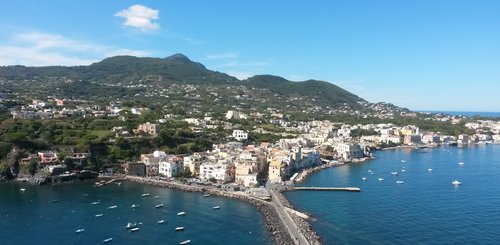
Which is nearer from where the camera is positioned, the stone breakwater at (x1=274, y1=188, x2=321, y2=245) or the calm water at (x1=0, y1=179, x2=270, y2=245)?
the stone breakwater at (x1=274, y1=188, x2=321, y2=245)

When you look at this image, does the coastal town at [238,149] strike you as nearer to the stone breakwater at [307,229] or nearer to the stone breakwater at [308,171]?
the stone breakwater at [308,171]

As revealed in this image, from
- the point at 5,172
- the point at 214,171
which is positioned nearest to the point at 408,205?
the point at 214,171

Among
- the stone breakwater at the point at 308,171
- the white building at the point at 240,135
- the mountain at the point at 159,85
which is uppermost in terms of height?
the mountain at the point at 159,85

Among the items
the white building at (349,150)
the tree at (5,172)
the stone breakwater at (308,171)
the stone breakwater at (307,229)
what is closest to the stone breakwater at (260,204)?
the stone breakwater at (307,229)

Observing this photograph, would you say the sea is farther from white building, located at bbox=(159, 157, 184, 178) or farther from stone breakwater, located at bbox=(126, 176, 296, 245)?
white building, located at bbox=(159, 157, 184, 178)

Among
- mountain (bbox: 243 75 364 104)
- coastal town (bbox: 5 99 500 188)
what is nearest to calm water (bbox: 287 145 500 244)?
coastal town (bbox: 5 99 500 188)

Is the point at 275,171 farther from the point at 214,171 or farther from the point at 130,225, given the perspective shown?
the point at 130,225
